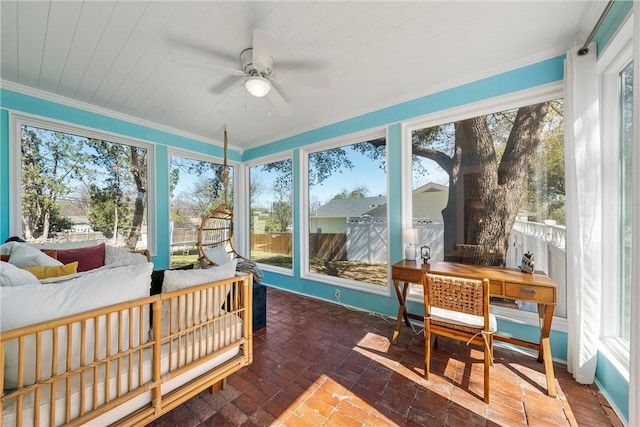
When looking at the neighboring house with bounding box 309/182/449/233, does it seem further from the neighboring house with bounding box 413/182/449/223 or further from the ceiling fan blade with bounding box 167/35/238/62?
the ceiling fan blade with bounding box 167/35/238/62

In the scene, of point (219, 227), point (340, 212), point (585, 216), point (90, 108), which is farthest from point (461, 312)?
point (90, 108)

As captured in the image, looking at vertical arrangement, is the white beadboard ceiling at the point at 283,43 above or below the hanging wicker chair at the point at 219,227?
above

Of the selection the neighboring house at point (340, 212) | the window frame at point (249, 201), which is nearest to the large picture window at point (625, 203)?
the neighboring house at point (340, 212)

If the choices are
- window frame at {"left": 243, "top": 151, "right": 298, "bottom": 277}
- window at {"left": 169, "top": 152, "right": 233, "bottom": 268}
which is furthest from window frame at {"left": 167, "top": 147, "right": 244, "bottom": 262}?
window frame at {"left": 243, "top": 151, "right": 298, "bottom": 277}

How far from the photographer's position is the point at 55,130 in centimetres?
281

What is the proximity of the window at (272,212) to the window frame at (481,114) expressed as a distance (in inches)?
77.3

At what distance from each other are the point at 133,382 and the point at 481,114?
11.5 feet

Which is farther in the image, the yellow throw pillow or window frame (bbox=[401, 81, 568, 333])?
window frame (bbox=[401, 81, 568, 333])

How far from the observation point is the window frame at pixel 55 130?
249cm

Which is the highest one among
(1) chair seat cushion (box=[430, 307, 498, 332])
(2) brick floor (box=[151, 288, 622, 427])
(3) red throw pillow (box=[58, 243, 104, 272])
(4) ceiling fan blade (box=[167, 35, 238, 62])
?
(4) ceiling fan blade (box=[167, 35, 238, 62])

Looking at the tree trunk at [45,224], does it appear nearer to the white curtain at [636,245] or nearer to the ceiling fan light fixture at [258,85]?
the ceiling fan light fixture at [258,85]

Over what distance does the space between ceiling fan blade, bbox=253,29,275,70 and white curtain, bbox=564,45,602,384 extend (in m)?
2.32

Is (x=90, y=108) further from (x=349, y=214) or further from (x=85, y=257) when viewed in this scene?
(x=349, y=214)

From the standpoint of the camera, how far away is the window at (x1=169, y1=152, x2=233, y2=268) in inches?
151
